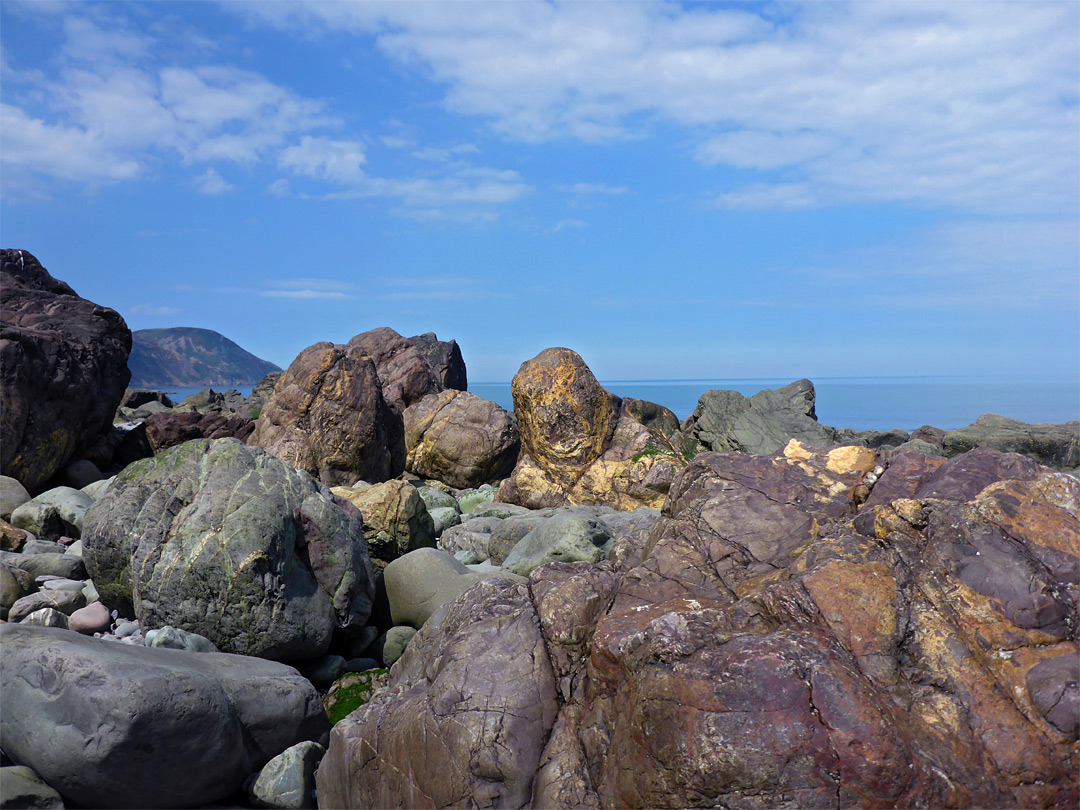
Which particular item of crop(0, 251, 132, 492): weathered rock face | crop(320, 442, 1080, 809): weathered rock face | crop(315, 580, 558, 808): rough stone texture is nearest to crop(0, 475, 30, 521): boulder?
crop(0, 251, 132, 492): weathered rock face

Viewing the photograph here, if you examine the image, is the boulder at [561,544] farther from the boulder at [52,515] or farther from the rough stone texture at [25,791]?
the boulder at [52,515]

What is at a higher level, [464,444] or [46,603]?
[464,444]

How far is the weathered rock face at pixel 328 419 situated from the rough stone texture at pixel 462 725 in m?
11.1

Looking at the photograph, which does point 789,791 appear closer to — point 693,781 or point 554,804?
point 693,781

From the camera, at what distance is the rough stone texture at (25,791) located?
4829mm

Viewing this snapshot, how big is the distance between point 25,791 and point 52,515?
24.8 ft

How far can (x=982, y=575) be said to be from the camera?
382 cm


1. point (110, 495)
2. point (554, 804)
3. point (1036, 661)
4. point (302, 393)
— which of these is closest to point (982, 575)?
point (1036, 661)

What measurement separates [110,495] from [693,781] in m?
7.38

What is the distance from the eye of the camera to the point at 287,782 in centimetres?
568

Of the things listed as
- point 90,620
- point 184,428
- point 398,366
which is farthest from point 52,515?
point 398,366

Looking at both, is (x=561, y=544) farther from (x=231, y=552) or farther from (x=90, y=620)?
(x=90, y=620)

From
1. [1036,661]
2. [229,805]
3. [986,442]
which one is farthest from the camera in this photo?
[986,442]

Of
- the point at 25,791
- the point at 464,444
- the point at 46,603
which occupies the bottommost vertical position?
the point at 25,791
